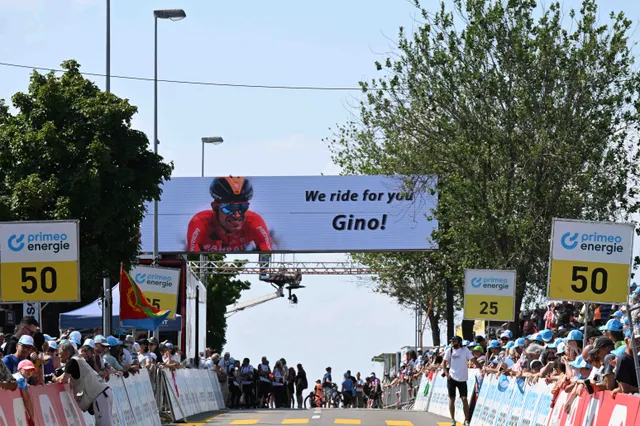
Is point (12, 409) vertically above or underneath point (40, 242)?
underneath

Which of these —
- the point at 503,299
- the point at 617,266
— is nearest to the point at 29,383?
the point at 617,266

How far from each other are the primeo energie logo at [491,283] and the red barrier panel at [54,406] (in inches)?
662

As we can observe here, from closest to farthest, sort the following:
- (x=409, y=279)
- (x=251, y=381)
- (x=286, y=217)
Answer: (x=251, y=381) < (x=286, y=217) < (x=409, y=279)

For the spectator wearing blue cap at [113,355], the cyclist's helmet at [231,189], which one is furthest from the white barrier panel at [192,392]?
the cyclist's helmet at [231,189]

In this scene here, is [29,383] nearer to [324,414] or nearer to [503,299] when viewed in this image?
[324,414]

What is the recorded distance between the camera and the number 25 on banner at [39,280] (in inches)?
796

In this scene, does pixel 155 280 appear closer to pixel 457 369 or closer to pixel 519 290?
pixel 457 369

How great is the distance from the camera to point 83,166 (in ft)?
113

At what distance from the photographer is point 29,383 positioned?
15055 millimetres

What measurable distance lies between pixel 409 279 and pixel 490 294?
31990 millimetres

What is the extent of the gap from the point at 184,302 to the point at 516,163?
40.2 feet

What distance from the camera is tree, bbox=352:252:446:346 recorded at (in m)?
59.0

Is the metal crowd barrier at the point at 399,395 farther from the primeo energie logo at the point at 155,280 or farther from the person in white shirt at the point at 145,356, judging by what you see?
the person in white shirt at the point at 145,356

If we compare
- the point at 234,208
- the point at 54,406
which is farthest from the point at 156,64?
the point at 54,406
